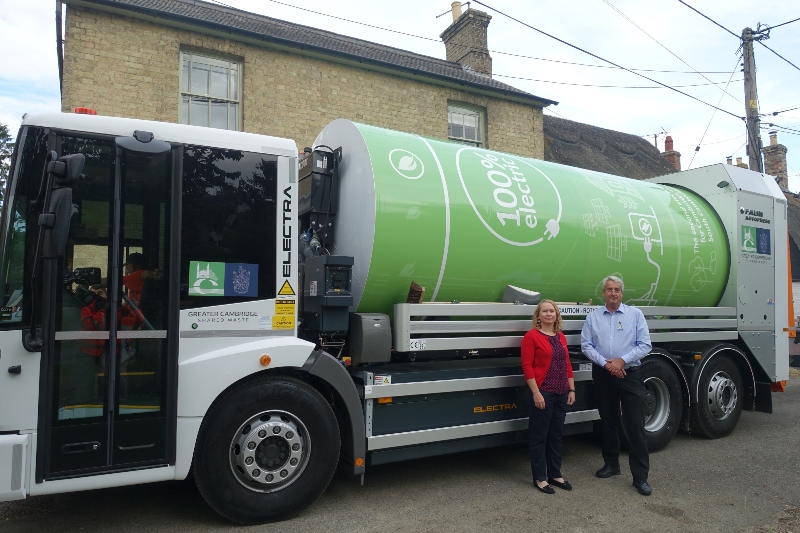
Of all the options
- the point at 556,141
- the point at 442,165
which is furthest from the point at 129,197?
the point at 556,141

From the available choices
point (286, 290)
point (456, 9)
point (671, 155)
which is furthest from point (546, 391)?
point (671, 155)

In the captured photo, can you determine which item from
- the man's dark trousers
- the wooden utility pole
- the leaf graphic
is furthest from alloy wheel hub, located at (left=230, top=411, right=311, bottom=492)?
the wooden utility pole

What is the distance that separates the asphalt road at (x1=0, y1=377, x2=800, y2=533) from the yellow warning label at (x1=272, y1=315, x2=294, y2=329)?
146cm

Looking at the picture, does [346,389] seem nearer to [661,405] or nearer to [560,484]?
[560,484]

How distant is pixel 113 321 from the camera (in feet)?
12.8

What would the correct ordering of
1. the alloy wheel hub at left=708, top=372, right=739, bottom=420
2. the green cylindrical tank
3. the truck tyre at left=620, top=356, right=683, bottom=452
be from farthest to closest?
the alloy wheel hub at left=708, top=372, right=739, bottom=420
the truck tyre at left=620, top=356, right=683, bottom=452
the green cylindrical tank

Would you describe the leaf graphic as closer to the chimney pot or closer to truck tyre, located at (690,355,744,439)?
truck tyre, located at (690,355,744,439)

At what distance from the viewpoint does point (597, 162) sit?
75.9ft

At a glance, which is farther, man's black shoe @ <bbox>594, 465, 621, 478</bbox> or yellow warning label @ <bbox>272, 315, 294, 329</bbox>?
man's black shoe @ <bbox>594, 465, 621, 478</bbox>

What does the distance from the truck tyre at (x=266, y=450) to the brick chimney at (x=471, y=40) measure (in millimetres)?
14080

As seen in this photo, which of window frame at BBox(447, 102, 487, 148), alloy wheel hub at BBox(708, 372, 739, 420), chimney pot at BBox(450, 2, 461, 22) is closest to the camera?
alloy wheel hub at BBox(708, 372, 739, 420)

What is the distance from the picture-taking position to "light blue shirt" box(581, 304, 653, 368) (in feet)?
18.4

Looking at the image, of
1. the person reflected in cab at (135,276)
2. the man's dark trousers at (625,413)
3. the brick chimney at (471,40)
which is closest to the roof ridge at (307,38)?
the brick chimney at (471,40)

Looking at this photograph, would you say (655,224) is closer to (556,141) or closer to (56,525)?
(56,525)
